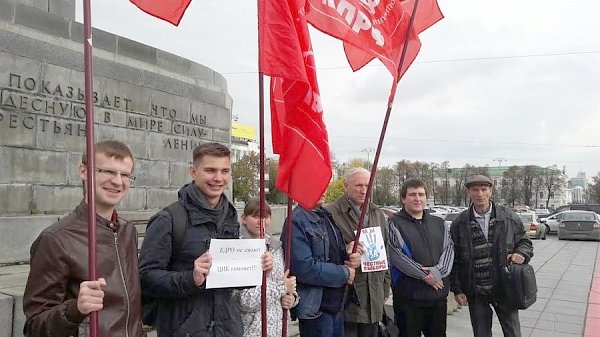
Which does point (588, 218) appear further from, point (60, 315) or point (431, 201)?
point (431, 201)

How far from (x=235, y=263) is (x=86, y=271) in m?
0.75

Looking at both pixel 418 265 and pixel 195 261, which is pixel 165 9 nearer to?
pixel 195 261

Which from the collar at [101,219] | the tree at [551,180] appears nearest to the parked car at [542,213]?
the collar at [101,219]

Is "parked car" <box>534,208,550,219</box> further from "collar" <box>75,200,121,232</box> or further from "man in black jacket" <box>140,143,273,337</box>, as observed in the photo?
"collar" <box>75,200,121,232</box>

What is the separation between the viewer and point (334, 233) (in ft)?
12.4

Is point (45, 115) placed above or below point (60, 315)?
above

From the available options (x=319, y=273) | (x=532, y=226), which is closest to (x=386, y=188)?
(x=532, y=226)

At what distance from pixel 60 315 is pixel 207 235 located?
2.81ft

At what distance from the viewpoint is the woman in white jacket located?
116 inches

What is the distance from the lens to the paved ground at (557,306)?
5.83 meters

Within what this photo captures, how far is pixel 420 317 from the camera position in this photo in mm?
4199

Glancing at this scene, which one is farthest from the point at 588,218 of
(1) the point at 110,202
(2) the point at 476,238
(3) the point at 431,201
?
(3) the point at 431,201

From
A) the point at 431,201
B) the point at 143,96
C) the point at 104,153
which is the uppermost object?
the point at 143,96

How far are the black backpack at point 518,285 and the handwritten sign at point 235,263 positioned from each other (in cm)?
255
